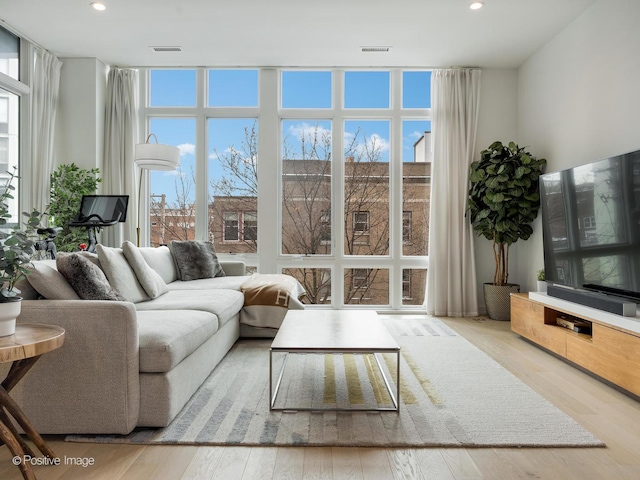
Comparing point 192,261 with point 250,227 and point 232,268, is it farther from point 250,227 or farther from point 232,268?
point 250,227

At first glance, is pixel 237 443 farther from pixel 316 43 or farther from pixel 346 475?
pixel 316 43

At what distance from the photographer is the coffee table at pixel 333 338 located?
233 centimetres

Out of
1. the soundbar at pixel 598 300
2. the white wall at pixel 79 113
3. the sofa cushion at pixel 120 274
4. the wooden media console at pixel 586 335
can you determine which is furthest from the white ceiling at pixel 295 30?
the wooden media console at pixel 586 335

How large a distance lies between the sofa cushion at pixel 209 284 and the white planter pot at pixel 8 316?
7.66 feet

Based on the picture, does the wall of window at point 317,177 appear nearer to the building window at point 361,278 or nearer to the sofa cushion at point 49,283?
the building window at point 361,278

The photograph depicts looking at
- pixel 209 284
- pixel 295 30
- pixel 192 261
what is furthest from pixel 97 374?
pixel 295 30

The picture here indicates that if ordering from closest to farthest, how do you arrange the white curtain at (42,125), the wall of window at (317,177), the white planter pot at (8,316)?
the white planter pot at (8,316) → the white curtain at (42,125) → the wall of window at (317,177)

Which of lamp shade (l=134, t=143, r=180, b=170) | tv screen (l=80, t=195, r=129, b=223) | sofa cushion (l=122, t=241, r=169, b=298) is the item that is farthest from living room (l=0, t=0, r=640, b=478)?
sofa cushion (l=122, t=241, r=169, b=298)

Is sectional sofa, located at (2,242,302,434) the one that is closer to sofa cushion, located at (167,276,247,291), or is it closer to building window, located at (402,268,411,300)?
sofa cushion, located at (167,276,247,291)

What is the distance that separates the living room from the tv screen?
2.58 ft

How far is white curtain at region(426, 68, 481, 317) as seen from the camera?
5398 millimetres

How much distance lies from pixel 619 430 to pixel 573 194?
183cm

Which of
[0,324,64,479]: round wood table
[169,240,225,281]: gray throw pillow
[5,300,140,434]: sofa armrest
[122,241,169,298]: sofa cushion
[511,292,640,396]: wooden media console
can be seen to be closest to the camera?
[0,324,64,479]: round wood table

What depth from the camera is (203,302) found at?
3264 millimetres
